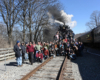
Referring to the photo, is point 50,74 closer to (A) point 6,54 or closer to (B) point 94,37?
(A) point 6,54

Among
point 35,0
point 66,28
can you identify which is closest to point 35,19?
point 35,0

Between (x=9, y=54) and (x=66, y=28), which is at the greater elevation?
(x=66, y=28)

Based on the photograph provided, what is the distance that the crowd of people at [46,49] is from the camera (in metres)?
7.25

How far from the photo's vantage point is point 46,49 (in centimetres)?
941

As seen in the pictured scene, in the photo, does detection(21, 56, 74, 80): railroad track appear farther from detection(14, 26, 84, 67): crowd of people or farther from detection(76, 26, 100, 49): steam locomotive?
detection(76, 26, 100, 49): steam locomotive

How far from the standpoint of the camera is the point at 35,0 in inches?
754

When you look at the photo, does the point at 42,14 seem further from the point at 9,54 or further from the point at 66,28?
the point at 9,54

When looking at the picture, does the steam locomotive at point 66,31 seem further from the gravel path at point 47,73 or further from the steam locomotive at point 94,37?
the gravel path at point 47,73

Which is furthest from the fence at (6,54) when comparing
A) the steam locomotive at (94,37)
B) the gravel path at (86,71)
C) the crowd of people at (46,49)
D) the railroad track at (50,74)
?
the steam locomotive at (94,37)

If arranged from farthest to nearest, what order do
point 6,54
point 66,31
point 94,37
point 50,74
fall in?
point 94,37, point 66,31, point 6,54, point 50,74

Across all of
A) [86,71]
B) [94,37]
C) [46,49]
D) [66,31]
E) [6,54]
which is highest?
[66,31]

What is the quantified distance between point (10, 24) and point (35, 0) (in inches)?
260

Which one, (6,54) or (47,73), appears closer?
(47,73)

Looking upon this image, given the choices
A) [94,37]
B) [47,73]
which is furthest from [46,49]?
[94,37]
